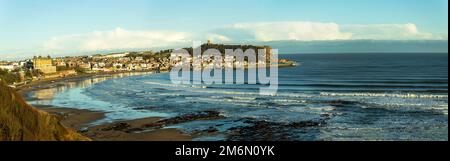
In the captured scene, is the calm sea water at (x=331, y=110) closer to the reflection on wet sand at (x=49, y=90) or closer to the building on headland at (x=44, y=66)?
the reflection on wet sand at (x=49, y=90)

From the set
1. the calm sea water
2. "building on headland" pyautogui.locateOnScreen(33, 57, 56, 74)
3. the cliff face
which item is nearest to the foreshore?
the calm sea water

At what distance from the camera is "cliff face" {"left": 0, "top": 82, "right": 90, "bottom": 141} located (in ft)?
33.0

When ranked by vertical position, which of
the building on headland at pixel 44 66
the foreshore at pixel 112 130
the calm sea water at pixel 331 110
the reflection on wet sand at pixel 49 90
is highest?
the building on headland at pixel 44 66

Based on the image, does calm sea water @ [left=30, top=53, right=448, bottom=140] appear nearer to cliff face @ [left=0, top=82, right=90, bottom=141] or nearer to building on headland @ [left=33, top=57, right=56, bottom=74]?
cliff face @ [left=0, top=82, right=90, bottom=141]

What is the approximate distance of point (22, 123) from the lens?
1098 cm

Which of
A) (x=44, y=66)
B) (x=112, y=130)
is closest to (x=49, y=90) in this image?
(x=112, y=130)

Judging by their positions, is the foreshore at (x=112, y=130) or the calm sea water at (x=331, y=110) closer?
the calm sea water at (x=331, y=110)

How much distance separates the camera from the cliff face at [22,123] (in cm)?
1005

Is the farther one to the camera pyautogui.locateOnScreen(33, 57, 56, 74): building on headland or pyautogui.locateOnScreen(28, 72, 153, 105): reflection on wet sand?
pyautogui.locateOnScreen(33, 57, 56, 74): building on headland

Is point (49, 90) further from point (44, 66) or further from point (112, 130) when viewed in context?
point (44, 66)

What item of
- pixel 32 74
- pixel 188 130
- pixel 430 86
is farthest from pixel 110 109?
pixel 32 74

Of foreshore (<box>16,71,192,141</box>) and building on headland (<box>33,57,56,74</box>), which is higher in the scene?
building on headland (<box>33,57,56,74</box>)

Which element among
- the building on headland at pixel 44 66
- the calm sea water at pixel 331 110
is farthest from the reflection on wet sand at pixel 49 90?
the building on headland at pixel 44 66
